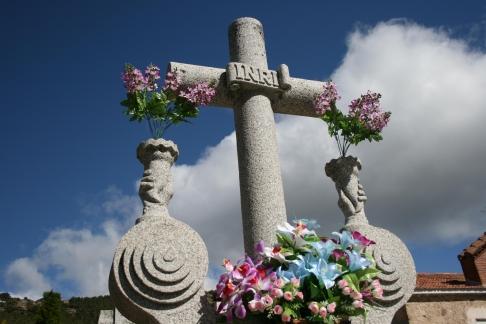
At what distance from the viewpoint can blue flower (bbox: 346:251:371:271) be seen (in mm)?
3023

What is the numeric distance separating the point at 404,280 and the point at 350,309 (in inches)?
64.3

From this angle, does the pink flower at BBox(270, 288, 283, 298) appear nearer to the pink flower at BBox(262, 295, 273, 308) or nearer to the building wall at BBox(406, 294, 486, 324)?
the pink flower at BBox(262, 295, 273, 308)

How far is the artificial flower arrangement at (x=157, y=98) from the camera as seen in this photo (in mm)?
4652

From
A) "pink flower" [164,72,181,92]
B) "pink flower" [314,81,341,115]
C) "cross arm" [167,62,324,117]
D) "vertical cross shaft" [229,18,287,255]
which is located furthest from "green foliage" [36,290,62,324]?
"pink flower" [314,81,341,115]

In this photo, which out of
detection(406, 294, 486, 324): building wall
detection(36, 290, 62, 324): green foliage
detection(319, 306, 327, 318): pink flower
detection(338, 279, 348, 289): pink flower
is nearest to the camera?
detection(319, 306, 327, 318): pink flower

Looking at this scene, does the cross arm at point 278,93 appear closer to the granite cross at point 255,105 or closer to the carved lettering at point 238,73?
the granite cross at point 255,105

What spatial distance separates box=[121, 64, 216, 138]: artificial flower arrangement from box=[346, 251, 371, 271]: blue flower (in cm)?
232

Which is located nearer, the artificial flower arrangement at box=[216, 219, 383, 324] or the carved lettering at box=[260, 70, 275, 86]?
the artificial flower arrangement at box=[216, 219, 383, 324]

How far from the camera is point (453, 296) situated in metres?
14.8

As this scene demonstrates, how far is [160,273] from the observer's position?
3428 millimetres

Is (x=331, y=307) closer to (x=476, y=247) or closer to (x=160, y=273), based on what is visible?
(x=160, y=273)

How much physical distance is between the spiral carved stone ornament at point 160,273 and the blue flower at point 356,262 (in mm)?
1184

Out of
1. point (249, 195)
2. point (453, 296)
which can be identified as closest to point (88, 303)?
point (453, 296)

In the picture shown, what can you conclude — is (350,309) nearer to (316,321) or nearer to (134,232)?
(316,321)
